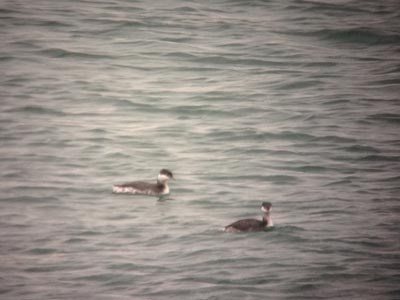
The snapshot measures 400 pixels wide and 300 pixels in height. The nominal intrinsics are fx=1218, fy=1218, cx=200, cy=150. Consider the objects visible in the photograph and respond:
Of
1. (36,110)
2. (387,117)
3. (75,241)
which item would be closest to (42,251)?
(75,241)

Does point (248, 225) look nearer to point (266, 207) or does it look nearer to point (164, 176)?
point (266, 207)

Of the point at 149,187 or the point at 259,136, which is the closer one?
the point at 149,187

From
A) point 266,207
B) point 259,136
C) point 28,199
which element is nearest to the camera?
point 266,207

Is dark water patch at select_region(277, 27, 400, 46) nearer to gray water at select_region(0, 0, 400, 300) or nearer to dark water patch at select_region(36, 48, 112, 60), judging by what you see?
gray water at select_region(0, 0, 400, 300)

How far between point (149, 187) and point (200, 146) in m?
3.52

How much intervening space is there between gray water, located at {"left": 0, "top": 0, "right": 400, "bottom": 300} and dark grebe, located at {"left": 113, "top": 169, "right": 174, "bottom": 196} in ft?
0.52

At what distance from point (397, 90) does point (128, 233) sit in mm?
10191

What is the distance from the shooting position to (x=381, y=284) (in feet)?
46.0

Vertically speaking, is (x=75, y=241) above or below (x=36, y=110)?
below

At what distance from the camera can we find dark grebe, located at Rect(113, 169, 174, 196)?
60.1 ft

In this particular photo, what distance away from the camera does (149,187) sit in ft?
61.0

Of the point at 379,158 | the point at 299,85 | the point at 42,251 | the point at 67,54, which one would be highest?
the point at 67,54

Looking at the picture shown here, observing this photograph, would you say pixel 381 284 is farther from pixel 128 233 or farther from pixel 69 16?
pixel 69 16

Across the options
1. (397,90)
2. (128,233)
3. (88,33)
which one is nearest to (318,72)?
(397,90)
